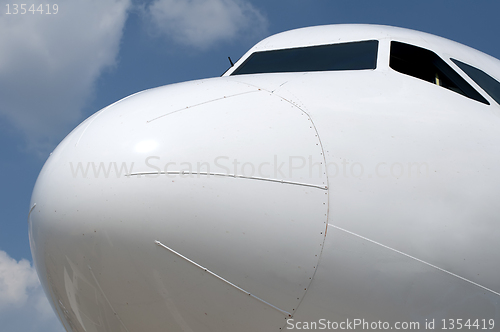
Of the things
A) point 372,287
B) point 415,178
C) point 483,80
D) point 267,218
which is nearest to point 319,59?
point 483,80

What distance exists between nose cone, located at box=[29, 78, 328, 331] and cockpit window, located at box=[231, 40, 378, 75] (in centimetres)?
147

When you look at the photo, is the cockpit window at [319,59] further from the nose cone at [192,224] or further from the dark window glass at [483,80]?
the nose cone at [192,224]

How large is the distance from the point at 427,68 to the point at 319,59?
1091mm

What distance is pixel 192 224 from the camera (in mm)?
3445

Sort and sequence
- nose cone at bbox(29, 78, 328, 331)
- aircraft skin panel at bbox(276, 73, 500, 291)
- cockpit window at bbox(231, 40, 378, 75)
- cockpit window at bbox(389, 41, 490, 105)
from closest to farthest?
nose cone at bbox(29, 78, 328, 331) < aircraft skin panel at bbox(276, 73, 500, 291) < cockpit window at bbox(389, 41, 490, 105) < cockpit window at bbox(231, 40, 378, 75)

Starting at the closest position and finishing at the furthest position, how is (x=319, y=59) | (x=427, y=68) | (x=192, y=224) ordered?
(x=192, y=224) < (x=427, y=68) < (x=319, y=59)

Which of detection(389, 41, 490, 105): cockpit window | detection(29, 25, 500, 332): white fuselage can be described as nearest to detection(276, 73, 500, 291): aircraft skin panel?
detection(29, 25, 500, 332): white fuselage

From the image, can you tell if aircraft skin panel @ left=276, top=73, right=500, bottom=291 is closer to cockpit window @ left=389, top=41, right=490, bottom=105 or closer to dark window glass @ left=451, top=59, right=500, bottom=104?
cockpit window @ left=389, top=41, right=490, bottom=105

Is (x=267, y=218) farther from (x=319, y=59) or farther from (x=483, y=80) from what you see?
(x=483, y=80)

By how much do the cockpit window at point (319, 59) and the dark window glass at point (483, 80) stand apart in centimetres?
90

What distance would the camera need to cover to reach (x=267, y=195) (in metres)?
3.51

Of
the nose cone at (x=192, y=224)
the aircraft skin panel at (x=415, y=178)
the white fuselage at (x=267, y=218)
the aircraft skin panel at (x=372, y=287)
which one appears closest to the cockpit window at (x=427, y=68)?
the aircraft skin panel at (x=415, y=178)

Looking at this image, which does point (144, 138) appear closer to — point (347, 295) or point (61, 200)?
point (61, 200)

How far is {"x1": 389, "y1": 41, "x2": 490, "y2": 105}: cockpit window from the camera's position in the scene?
4.75 m
